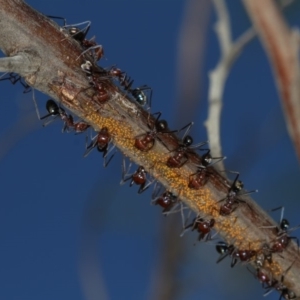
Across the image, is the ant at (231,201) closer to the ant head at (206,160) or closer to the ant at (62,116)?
the ant head at (206,160)

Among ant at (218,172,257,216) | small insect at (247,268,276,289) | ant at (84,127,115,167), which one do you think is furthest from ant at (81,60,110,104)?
small insect at (247,268,276,289)

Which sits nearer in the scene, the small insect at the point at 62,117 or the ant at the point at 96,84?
the ant at the point at 96,84

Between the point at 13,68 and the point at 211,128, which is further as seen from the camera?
the point at 211,128

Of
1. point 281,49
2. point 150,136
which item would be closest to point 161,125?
point 150,136

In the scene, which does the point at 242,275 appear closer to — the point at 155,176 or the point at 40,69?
the point at 155,176

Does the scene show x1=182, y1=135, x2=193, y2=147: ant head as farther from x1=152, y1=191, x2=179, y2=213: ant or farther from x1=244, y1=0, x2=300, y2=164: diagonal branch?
x1=244, y1=0, x2=300, y2=164: diagonal branch

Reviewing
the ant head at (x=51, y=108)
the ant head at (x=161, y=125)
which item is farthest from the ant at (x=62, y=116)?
the ant head at (x=161, y=125)

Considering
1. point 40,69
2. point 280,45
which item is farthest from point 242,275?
point 280,45

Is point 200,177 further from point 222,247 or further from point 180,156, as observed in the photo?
point 222,247

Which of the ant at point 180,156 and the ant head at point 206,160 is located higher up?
the ant head at point 206,160
